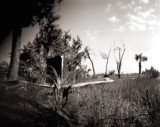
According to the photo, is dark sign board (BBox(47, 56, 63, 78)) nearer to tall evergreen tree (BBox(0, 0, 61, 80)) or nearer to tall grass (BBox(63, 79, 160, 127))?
tall evergreen tree (BBox(0, 0, 61, 80))

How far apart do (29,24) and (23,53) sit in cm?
408

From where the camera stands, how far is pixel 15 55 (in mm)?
9453

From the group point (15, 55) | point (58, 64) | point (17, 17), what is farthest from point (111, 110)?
point (17, 17)

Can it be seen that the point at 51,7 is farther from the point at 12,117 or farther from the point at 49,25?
the point at 12,117

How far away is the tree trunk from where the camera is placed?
9209mm

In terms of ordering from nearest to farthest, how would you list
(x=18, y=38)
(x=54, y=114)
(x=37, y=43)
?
1. (x=54, y=114)
2. (x=18, y=38)
3. (x=37, y=43)

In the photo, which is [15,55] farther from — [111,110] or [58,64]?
[111,110]

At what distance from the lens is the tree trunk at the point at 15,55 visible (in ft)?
30.2

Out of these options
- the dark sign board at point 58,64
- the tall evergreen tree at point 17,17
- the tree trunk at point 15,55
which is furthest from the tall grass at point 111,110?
the tall evergreen tree at point 17,17

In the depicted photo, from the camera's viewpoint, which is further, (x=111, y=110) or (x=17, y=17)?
(x=17, y=17)

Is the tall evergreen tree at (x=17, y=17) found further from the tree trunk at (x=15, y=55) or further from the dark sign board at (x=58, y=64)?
the dark sign board at (x=58, y=64)

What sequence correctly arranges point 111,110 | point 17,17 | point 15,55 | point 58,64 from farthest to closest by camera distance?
point 17,17 → point 15,55 → point 58,64 → point 111,110

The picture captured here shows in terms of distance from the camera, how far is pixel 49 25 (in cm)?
1563

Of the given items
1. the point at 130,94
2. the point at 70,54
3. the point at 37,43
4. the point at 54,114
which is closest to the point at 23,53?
the point at 37,43
